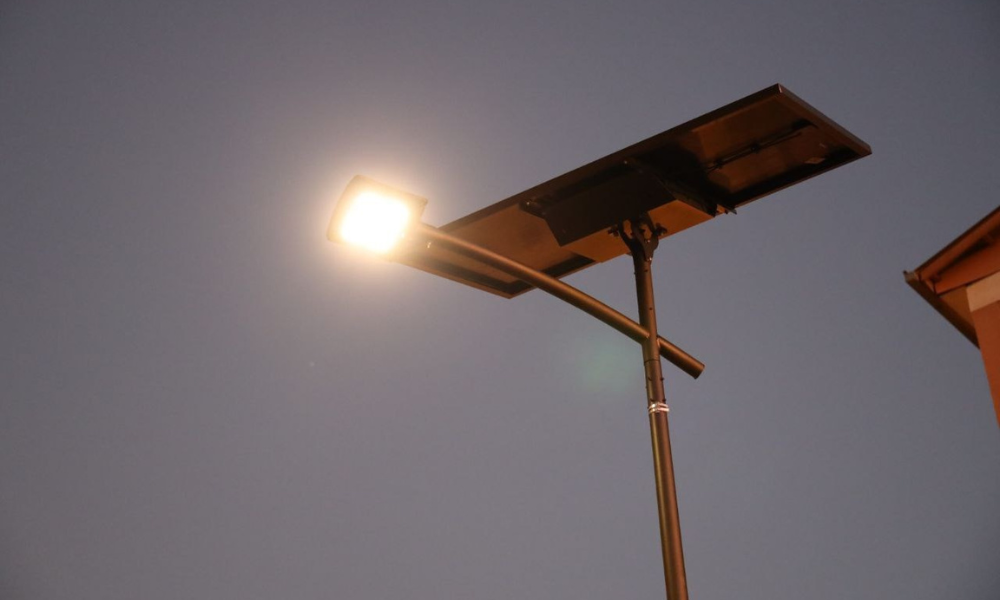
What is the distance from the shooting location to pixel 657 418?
291cm

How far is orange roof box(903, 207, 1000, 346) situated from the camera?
682 centimetres

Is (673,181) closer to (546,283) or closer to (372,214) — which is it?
(546,283)

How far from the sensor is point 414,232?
279 centimetres

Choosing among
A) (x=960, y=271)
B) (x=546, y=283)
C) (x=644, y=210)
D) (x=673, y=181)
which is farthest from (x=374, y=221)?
(x=960, y=271)

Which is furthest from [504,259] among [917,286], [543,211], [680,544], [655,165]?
[917,286]

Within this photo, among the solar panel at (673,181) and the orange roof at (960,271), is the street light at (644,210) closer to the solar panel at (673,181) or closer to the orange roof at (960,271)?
the solar panel at (673,181)

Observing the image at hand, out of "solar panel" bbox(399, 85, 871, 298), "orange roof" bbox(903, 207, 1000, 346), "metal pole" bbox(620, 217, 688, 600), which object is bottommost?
"metal pole" bbox(620, 217, 688, 600)

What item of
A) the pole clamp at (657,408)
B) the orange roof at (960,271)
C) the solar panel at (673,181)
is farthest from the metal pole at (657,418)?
the orange roof at (960,271)

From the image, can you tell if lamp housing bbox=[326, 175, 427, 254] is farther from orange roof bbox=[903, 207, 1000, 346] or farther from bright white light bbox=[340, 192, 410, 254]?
orange roof bbox=[903, 207, 1000, 346]

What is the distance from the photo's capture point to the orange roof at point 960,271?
6.82m

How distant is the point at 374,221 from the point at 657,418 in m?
1.40

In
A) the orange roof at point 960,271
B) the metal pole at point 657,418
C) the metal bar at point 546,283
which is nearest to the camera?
the metal pole at point 657,418

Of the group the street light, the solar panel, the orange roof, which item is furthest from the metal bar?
the orange roof

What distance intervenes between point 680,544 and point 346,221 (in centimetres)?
176
